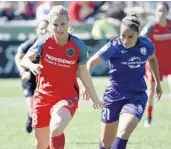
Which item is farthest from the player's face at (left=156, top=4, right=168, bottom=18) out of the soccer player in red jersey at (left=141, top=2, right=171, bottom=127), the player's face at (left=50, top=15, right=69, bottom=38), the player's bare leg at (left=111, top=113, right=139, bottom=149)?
the player's face at (left=50, top=15, right=69, bottom=38)

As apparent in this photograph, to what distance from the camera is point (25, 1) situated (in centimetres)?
2456

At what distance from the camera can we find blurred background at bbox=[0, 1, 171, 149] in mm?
13141

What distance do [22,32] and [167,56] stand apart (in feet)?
29.8

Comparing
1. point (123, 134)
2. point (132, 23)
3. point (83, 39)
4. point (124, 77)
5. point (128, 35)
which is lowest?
point (83, 39)

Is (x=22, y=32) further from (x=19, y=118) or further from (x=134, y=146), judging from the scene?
(x=134, y=146)

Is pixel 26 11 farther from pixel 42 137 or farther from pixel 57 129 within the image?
pixel 57 129

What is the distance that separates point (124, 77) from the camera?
9.12 meters

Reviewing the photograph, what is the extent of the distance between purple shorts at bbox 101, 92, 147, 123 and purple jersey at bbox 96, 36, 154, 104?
54mm

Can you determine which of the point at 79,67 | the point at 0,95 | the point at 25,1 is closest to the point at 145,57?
the point at 79,67

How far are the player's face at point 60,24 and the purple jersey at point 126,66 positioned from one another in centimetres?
74

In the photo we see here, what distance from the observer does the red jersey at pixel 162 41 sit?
14.3 m

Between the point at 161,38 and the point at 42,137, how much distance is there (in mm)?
6144

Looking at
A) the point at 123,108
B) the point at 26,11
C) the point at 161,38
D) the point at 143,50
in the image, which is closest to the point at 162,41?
the point at 161,38

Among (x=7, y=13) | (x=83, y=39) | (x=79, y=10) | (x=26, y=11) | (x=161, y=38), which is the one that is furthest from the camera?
(x=26, y=11)
